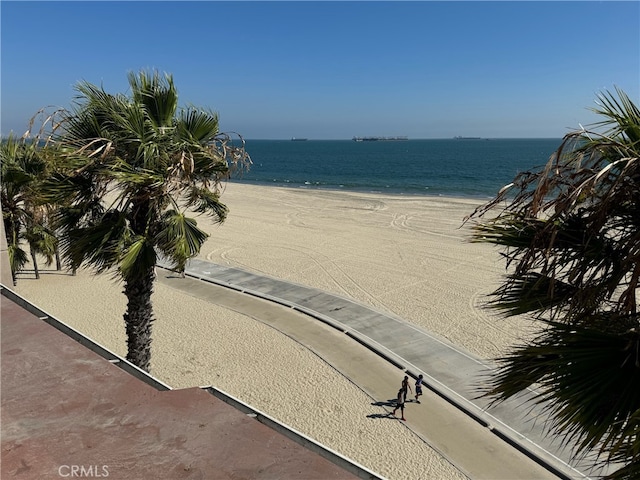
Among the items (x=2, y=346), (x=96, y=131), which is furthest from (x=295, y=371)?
(x=2, y=346)

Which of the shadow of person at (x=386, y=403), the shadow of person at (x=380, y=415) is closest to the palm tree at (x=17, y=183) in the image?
the shadow of person at (x=380, y=415)

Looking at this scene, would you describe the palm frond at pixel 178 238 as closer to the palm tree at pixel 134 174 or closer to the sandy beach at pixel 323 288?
the palm tree at pixel 134 174

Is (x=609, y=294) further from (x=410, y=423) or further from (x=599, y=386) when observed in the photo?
(x=410, y=423)

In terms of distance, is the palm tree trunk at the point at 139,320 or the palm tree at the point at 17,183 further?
the palm tree at the point at 17,183

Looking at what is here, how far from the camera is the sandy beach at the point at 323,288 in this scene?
31.8ft

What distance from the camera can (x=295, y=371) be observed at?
11828 mm

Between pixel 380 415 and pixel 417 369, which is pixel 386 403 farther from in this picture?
pixel 417 369

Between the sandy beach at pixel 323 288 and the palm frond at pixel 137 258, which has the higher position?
the palm frond at pixel 137 258

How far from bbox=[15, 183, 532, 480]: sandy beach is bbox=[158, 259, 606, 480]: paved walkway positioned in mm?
508

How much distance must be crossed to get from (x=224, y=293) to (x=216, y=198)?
374 inches

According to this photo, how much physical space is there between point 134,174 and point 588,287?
5.89 meters

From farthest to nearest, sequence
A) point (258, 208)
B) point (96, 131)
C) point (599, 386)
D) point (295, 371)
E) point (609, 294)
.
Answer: point (258, 208), point (295, 371), point (96, 131), point (609, 294), point (599, 386)

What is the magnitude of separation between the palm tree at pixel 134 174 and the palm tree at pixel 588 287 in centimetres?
488

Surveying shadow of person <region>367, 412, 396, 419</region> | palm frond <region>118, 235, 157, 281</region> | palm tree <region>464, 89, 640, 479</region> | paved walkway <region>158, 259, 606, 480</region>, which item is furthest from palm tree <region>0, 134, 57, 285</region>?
palm tree <region>464, 89, 640, 479</region>
